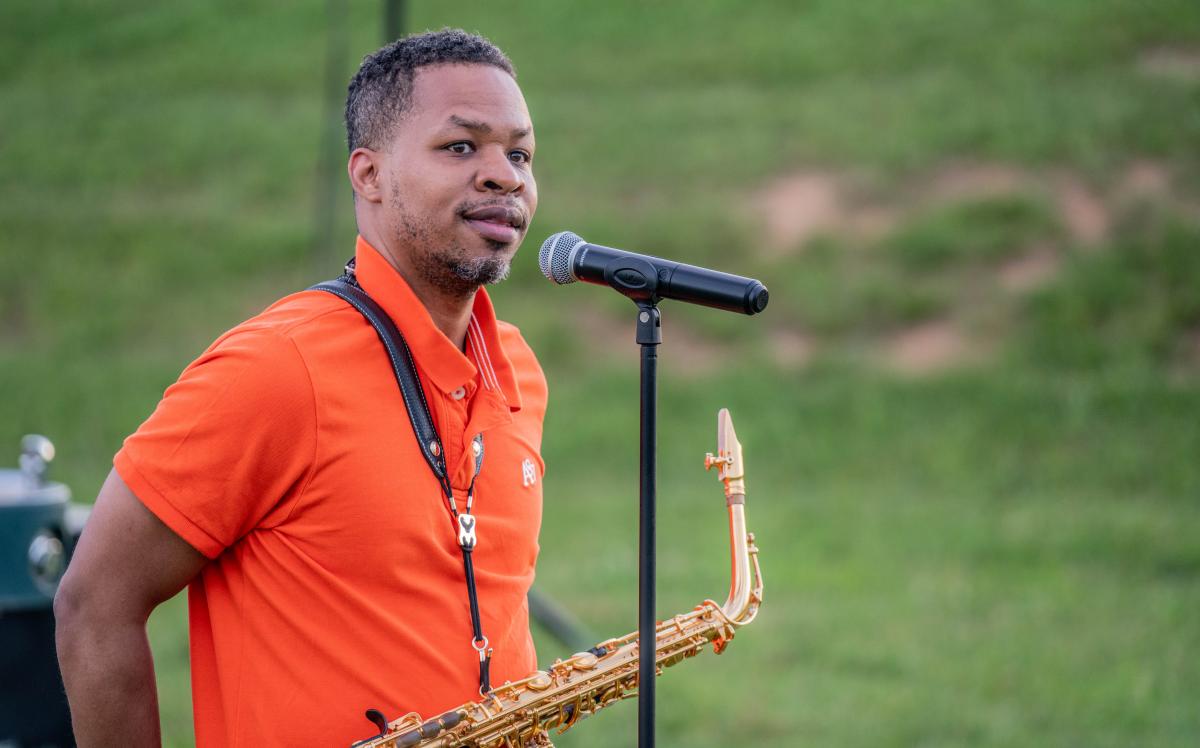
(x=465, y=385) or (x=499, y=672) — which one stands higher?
(x=465, y=385)

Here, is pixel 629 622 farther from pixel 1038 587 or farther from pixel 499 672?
pixel 499 672

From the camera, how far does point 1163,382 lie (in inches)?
504

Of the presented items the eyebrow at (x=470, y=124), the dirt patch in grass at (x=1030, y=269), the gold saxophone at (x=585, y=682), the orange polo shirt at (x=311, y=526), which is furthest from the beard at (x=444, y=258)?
the dirt patch in grass at (x=1030, y=269)

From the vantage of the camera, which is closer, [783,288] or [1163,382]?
[1163,382]

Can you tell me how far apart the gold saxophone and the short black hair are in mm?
1020

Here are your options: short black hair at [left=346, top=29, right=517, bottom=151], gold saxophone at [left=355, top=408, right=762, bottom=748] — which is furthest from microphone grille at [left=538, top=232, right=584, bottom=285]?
gold saxophone at [left=355, top=408, right=762, bottom=748]

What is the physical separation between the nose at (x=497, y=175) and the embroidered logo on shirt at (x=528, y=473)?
0.65m

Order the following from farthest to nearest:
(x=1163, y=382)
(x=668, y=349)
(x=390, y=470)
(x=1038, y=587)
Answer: (x=668, y=349) → (x=1163, y=382) → (x=1038, y=587) → (x=390, y=470)

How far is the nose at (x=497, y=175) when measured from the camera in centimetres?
280

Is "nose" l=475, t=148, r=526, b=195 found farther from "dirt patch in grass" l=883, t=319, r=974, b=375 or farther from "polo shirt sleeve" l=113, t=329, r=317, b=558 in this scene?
"dirt patch in grass" l=883, t=319, r=974, b=375

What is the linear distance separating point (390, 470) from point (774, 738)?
16.1ft

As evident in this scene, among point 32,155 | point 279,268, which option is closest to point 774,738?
point 279,268

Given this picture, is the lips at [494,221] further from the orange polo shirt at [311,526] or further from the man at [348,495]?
the orange polo shirt at [311,526]

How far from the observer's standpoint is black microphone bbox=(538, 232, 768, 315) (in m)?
2.64
